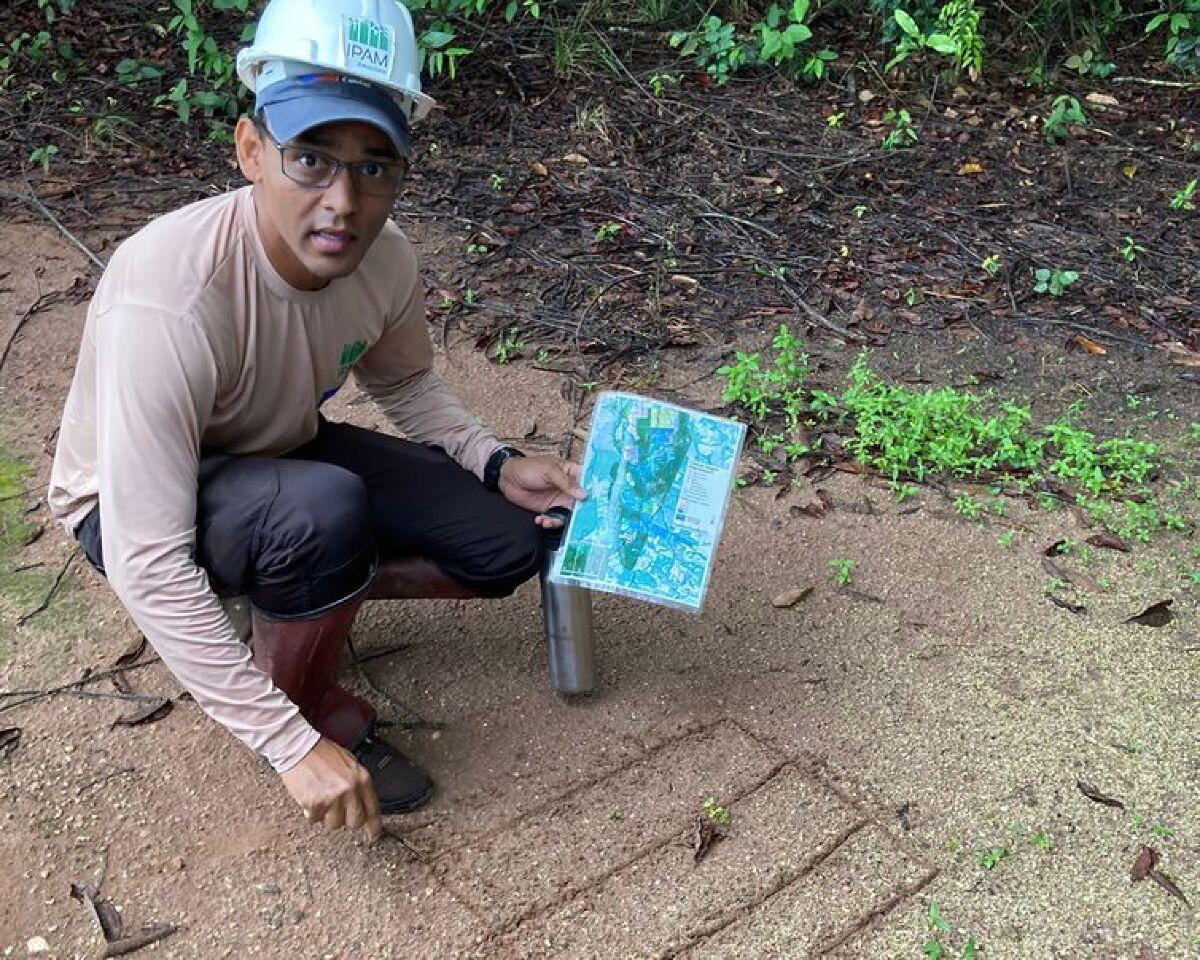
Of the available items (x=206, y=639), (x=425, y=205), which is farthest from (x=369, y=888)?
(x=425, y=205)

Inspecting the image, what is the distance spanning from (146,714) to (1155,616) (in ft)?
7.38

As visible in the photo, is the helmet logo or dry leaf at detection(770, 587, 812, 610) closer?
the helmet logo

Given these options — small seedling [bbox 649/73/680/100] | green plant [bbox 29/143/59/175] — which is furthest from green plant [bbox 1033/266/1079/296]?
green plant [bbox 29/143/59/175]

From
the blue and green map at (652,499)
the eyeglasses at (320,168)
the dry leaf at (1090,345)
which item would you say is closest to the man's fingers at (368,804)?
the blue and green map at (652,499)

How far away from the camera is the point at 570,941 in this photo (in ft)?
6.56

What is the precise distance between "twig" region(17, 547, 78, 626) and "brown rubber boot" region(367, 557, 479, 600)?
87 cm

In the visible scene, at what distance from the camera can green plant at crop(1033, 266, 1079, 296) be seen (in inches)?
167

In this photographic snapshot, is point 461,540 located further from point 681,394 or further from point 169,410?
point 681,394

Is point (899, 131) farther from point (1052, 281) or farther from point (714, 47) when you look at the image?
point (1052, 281)

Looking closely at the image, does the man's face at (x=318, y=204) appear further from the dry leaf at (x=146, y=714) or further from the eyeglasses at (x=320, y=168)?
the dry leaf at (x=146, y=714)

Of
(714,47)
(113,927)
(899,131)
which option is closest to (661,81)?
(714,47)

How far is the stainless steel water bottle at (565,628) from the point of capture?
7.85ft

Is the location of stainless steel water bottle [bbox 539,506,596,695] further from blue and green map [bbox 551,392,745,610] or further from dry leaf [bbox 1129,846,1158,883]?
dry leaf [bbox 1129,846,1158,883]

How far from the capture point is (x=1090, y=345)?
13.0ft
